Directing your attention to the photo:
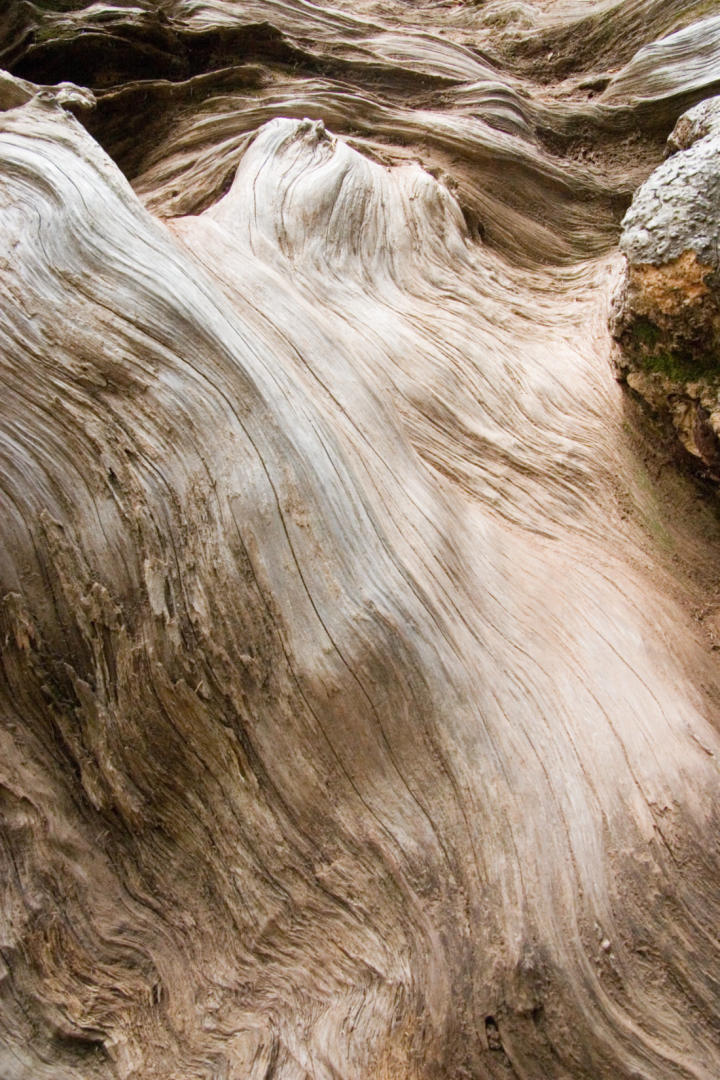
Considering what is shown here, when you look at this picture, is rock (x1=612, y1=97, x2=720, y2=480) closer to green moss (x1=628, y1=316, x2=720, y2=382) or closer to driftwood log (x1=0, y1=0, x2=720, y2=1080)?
green moss (x1=628, y1=316, x2=720, y2=382)

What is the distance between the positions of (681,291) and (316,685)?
1.96m

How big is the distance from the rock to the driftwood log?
0.90ft

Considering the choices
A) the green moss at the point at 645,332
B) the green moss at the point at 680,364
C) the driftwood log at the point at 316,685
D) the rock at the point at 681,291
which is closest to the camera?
the driftwood log at the point at 316,685

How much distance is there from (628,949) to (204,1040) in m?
1.28

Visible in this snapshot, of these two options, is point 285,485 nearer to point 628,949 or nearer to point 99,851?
point 99,851

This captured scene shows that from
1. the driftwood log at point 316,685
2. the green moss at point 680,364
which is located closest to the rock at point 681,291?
the green moss at point 680,364

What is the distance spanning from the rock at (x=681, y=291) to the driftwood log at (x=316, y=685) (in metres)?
0.28

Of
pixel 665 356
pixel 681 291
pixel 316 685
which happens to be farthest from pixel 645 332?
pixel 316 685

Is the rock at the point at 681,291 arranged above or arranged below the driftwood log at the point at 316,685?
above

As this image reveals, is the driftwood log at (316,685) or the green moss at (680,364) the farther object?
the green moss at (680,364)

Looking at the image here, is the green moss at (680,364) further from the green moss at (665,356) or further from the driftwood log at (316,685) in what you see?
the driftwood log at (316,685)

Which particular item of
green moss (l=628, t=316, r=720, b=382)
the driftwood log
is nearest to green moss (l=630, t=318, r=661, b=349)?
green moss (l=628, t=316, r=720, b=382)

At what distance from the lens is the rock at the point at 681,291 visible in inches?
118

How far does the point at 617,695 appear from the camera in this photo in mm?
2773
